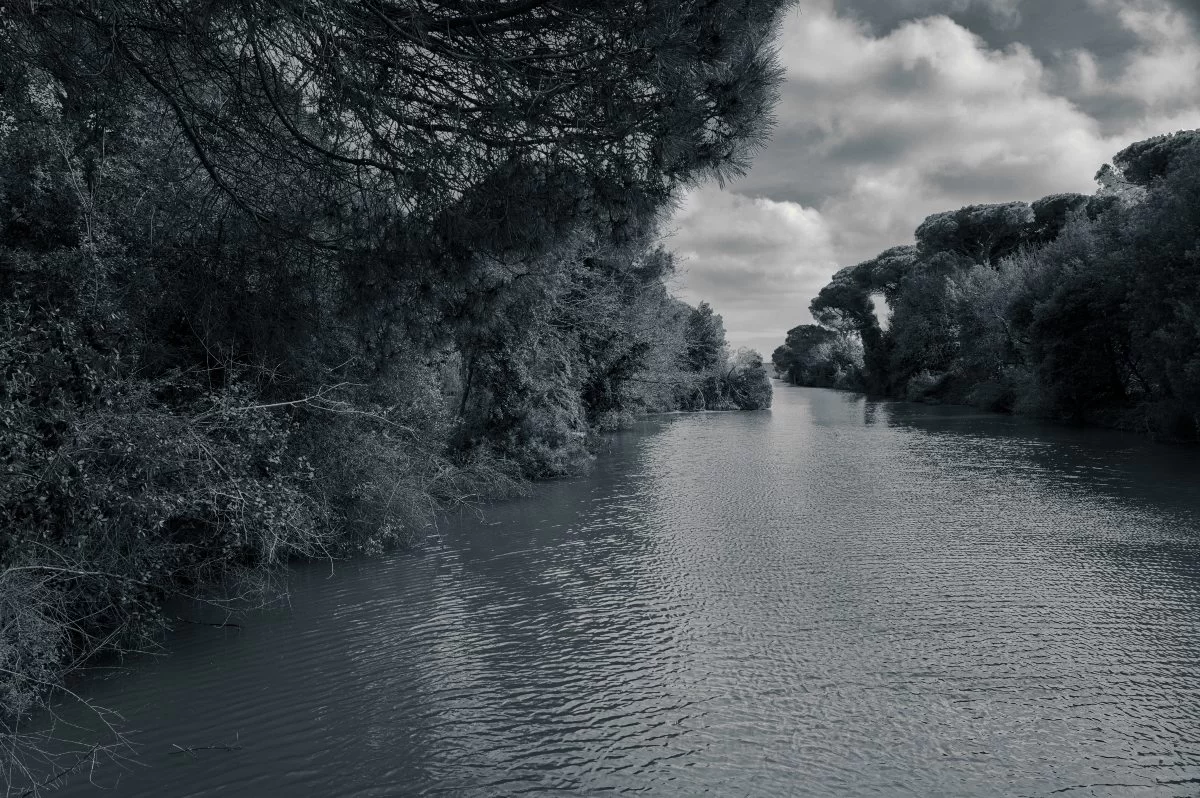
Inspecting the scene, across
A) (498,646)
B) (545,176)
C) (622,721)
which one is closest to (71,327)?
(545,176)

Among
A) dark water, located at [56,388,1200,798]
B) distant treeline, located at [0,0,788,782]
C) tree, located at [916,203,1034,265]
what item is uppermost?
tree, located at [916,203,1034,265]

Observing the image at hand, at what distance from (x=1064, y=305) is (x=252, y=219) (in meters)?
25.0

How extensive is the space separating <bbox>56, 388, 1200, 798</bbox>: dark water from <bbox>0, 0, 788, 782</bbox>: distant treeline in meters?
1.20

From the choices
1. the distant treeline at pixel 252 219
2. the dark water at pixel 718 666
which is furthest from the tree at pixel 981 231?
the distant treeline at pixel 252 219

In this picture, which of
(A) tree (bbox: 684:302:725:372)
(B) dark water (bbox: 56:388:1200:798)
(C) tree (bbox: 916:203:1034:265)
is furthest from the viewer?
(C) tree (bbox: 916:203:1034:265)

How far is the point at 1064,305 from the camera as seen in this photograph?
25203 millimetres

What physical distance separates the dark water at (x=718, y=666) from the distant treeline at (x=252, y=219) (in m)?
1.20

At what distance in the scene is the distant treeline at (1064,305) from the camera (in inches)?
768

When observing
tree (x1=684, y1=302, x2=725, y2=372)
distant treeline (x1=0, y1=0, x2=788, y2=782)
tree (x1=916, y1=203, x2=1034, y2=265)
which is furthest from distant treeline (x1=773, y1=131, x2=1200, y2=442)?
distant treeline (x1=0, y1=0, x2=788, y2=782)

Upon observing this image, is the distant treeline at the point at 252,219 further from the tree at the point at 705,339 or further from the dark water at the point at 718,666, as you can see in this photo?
the tree at the point at 705,339

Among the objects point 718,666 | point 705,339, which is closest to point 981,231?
point 705,339

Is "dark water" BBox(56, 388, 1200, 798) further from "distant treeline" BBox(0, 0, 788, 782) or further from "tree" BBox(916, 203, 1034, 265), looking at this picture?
"tree" BBox(916, 203, 1034, 265)

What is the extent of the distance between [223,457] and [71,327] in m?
1.53

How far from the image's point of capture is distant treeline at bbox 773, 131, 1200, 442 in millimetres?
19500
